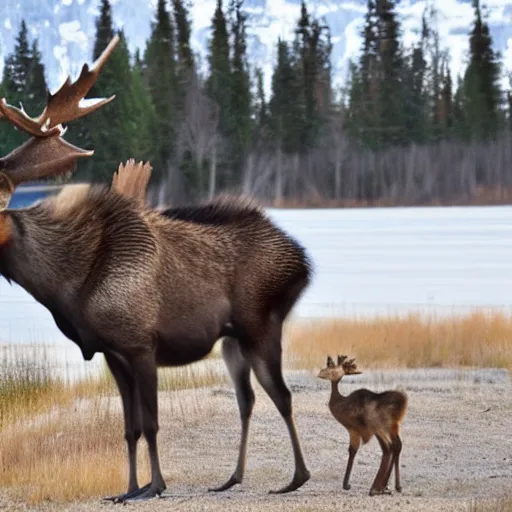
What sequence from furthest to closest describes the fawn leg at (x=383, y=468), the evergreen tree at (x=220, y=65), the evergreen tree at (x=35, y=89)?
the evergreen tree at (x=220, y=65) → the evergreen tree at (x=35, y=89) → the fawn leg at (x=383, y=468)

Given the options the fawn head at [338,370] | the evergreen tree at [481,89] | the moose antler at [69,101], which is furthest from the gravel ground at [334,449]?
the evergreen tree at [481,89]

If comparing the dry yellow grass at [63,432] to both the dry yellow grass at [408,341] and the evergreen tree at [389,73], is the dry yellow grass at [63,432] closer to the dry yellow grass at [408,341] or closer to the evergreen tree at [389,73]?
the dry yellow grass at [408,341]

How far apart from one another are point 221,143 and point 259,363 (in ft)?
35.1

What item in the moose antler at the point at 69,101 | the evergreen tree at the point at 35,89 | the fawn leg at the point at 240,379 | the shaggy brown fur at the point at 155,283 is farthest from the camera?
the evergreen tree at the point at 35,89

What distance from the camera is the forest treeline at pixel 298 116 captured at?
16.8 m

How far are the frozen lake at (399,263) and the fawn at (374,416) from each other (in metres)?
6.52

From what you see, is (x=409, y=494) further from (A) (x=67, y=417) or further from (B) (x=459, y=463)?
(A) (x=67, y=417)

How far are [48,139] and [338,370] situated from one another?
71.9 inches

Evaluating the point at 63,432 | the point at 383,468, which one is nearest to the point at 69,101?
the point at 383,468

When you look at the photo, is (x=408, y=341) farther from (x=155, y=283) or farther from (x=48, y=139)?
(x=48, y=139)

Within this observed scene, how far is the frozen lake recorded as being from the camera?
14.8 metres

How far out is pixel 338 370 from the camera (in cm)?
659

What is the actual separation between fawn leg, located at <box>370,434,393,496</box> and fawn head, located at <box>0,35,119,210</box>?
2.02 m

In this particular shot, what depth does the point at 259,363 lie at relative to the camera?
21.3 ft
